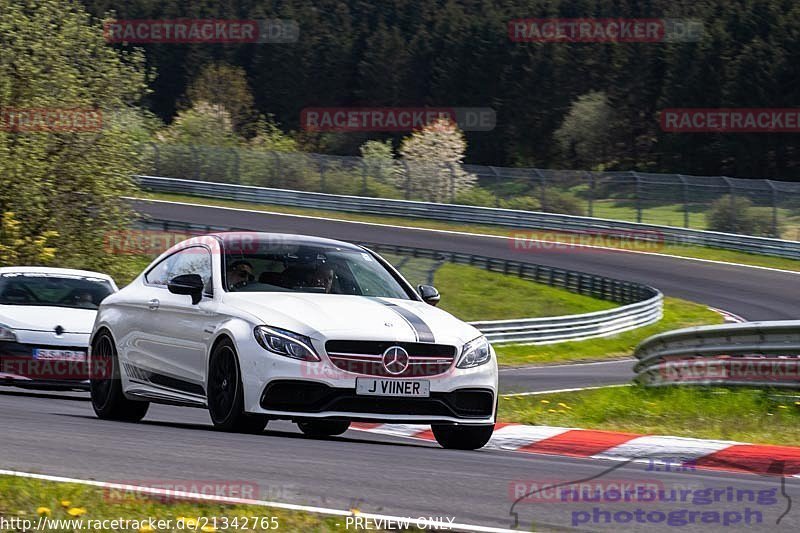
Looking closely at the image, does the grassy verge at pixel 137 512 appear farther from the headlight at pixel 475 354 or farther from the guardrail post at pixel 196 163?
the guardrail post at pixel 196 163

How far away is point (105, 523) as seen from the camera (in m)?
5.55

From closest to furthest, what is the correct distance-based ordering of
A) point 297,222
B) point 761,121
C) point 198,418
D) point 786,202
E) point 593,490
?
→ point 593,490 → point 198,418 → point 786,202 → point 297,222 → point 761,121

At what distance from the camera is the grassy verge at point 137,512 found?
5535 mm

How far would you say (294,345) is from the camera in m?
8.85

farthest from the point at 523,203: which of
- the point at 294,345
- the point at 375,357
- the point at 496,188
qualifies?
the point at 294,345

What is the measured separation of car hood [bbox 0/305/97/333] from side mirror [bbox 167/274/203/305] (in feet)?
16.4

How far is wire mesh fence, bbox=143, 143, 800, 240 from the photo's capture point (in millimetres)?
46625

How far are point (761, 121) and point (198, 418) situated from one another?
6704cm

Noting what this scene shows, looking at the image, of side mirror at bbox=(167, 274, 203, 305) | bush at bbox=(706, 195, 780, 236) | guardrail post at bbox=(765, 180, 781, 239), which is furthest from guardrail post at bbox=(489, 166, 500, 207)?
side mirror at bbox=(167, 274, 203, 305)

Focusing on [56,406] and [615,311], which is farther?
[615,311]

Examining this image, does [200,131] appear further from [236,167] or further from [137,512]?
[137,512]

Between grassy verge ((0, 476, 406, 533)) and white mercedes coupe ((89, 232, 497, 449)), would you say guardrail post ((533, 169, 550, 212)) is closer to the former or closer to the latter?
white mercedes coupe ((89, 232, 497, 449))

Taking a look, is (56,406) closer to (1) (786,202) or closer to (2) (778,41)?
(1) (786,202)

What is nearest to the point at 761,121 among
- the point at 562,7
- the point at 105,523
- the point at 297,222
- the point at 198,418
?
the point at 562,7
